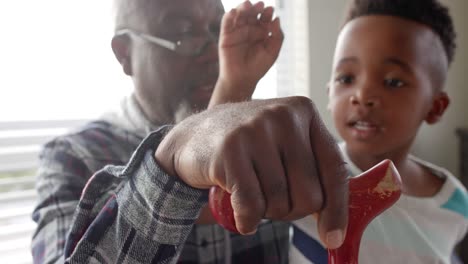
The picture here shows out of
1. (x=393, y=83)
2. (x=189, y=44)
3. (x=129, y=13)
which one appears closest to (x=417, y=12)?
(x=393, y=83)

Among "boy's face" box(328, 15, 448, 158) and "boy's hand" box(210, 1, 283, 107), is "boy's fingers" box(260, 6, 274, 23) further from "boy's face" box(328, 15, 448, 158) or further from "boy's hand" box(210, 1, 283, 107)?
"boy's face" box(328, 15, 448, 158)

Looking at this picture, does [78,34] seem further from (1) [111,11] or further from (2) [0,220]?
(2) [0,220]

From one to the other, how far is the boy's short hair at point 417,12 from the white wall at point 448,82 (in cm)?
43

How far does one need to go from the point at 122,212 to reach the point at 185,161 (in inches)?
5.0

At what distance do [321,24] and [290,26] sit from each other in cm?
13

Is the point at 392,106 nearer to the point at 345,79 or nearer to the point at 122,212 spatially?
the point at 345,79

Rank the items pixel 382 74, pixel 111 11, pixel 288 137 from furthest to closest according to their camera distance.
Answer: pixel 111 11 → pixel 382 74 → pixel 288 137

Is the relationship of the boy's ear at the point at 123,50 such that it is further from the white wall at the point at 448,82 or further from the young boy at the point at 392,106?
the white wall at the point at 448,82

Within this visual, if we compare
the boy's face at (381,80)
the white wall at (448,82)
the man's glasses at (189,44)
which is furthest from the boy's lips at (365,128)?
the white wall at (448,82)

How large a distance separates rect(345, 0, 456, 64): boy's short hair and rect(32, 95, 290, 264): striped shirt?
381 mm

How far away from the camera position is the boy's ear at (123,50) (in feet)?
2.48

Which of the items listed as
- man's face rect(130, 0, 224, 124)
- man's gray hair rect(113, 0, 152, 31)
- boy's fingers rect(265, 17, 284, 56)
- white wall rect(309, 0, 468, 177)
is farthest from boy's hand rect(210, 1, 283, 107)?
white wall rect(309, 0, 468, 177)

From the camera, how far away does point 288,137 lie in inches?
9.1

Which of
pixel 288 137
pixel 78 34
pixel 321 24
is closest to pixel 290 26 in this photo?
pixel 321 24
